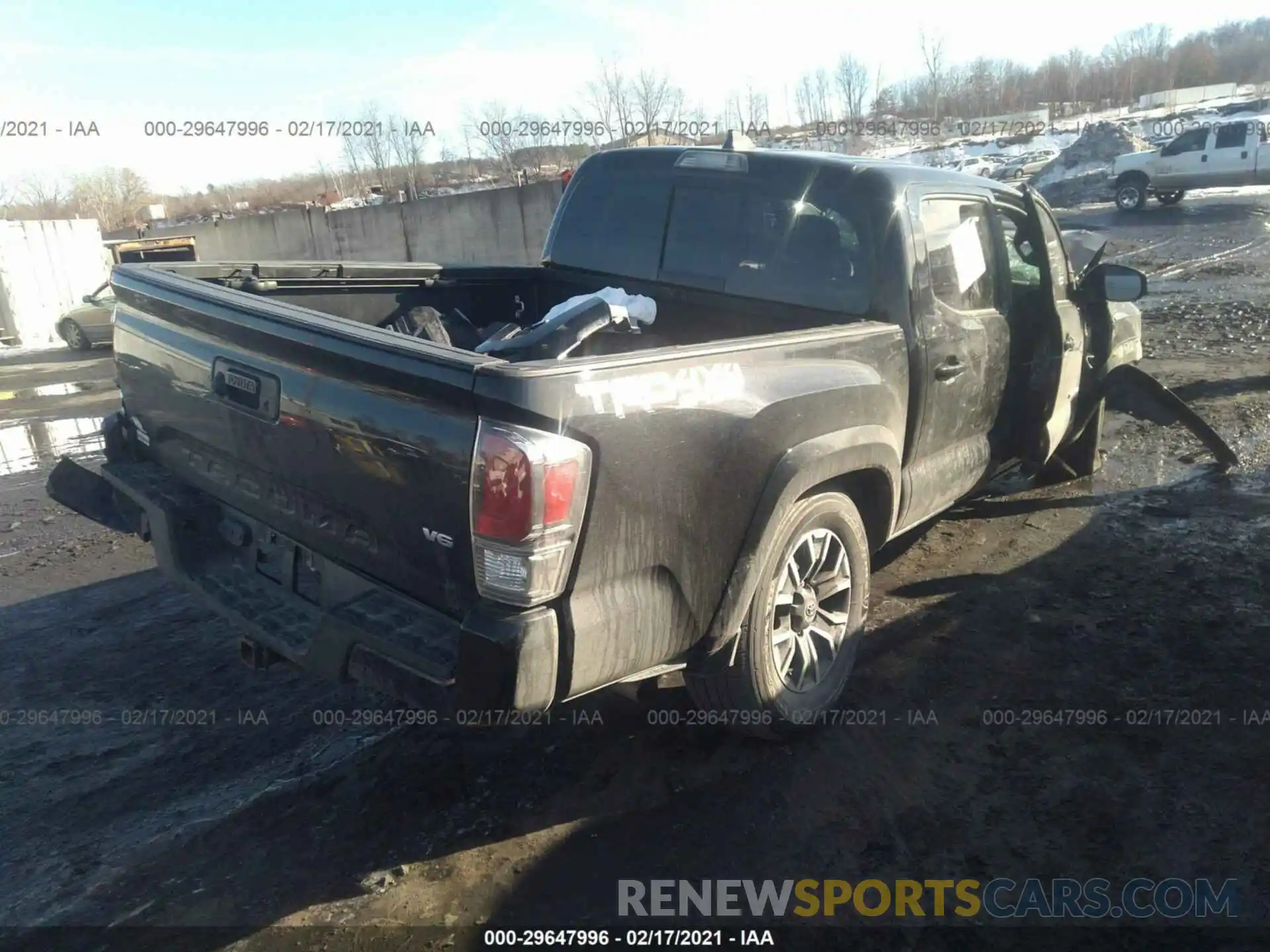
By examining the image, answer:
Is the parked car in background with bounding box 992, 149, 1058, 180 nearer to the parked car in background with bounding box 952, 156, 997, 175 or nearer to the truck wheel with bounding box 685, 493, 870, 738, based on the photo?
the parked car in background with bounding box 952, 156, 997, 175

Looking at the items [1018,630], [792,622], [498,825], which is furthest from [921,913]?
[1018,630]

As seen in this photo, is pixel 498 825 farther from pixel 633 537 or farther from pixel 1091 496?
pixel 1091 496

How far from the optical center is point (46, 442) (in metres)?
9.03

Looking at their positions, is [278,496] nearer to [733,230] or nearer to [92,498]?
[92,498]

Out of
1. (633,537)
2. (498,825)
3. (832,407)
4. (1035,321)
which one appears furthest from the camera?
(1035,321)

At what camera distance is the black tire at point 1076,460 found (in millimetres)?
5938

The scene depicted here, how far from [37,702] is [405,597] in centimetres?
221

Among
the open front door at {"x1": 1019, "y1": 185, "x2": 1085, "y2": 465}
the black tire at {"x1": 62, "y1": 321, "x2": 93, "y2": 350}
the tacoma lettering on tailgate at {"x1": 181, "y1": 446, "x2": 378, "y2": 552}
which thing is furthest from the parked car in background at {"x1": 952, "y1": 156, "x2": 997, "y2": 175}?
the tacoma lettering on tailgate at {"x1": 181, "y1": 446, "x2": 378, "y2": 552}

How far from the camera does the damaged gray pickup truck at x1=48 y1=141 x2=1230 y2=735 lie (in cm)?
244

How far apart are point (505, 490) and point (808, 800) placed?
62.6 inches

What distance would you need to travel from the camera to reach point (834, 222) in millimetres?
3895

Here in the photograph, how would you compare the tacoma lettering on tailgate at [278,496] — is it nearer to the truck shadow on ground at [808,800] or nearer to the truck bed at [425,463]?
the truck bed at [425,463]

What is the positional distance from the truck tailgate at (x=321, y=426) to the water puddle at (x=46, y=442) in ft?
18.4

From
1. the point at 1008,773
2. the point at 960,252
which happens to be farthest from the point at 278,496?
the point at 960,252
